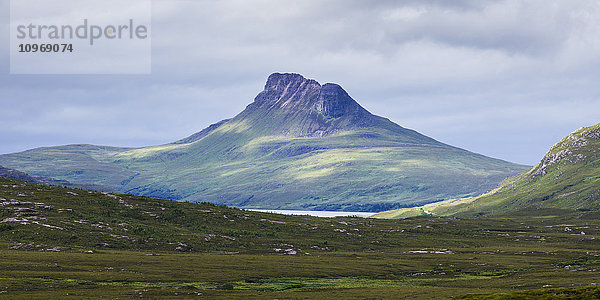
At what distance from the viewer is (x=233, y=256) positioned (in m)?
124

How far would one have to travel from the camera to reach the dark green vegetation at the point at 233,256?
83.3 meters

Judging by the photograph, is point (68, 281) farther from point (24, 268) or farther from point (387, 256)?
point (387, 256)

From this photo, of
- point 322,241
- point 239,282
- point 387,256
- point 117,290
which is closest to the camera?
point 117,290

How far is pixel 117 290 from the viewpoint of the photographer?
77.1m

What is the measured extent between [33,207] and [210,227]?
4698 cm

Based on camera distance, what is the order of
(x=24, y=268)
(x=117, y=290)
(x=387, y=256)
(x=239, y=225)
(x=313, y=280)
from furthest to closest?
1. (x=239, y=225)
2. (x=387, y=256)
3. (x=313, y=280)
4. (x=24, y=268)
5. (x=117, y=290)

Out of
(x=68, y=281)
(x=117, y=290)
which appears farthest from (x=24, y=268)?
(x=117, y=290)

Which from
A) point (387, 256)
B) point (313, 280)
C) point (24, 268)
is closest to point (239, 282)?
point (313, 280)

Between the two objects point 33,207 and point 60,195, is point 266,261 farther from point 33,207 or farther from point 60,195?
point 60,195

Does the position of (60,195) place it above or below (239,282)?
above

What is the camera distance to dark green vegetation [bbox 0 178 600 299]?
8331 centimetres

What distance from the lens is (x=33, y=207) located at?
149m

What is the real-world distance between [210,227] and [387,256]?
174 feet

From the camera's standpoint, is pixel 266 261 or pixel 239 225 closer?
pixel 266 261
